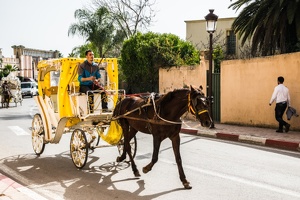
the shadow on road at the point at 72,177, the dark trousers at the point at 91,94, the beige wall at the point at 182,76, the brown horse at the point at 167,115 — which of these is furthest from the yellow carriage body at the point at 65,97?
the beige wall at the point at 182,76

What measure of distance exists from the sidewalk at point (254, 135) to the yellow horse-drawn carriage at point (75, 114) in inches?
94.5

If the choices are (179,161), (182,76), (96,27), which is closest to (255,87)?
(182,76)

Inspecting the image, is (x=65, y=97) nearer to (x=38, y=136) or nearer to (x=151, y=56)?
(x=38, y=136)

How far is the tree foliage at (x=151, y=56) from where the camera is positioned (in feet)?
67.3

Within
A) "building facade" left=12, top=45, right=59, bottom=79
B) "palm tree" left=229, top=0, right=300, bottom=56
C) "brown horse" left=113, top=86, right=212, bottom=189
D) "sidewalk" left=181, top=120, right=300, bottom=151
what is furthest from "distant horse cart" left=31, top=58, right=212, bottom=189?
"building facade" left=12, top=45, right=59, bottom=79

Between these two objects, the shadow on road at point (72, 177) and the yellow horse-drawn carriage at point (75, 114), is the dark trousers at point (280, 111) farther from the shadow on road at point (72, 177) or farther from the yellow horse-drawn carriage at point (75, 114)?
the shadow on road at point (72, 177)

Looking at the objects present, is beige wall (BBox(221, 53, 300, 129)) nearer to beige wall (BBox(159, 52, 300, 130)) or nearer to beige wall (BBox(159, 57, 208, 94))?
beige wall (BBox(159, 52, 300, 130))

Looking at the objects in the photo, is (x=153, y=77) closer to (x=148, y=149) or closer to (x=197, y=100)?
(x=148, y=149)

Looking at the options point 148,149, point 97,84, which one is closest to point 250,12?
point 148,149

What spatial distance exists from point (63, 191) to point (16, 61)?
92883 mm

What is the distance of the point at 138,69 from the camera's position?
850 inches

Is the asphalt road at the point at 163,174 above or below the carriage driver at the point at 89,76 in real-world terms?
below

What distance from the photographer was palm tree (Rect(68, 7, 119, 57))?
37.6m

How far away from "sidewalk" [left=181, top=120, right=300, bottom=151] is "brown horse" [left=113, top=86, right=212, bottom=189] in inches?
113
